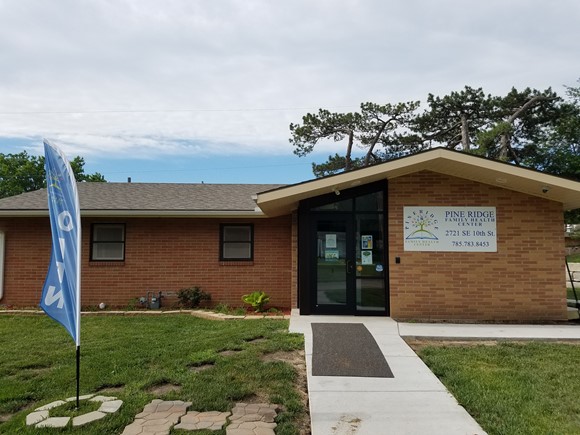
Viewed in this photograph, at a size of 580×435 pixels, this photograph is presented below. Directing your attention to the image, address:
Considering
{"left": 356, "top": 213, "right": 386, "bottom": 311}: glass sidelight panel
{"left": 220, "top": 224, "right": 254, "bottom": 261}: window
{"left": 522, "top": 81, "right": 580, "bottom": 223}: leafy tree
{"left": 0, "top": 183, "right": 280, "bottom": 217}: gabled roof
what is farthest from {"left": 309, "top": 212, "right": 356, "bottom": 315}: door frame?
{"left": 522, "top": 81, "right": 580, "bottom": 223}: leafy tree

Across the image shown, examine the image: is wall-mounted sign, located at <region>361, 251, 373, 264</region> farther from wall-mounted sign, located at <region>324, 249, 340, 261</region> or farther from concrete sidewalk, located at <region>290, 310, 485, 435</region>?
concrete sidewalk, located at <region>290, 310, 485, 435</region>

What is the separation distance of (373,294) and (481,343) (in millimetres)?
2530

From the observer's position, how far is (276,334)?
7211 millimetres

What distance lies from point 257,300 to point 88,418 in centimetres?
621

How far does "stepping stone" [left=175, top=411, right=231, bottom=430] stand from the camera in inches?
146

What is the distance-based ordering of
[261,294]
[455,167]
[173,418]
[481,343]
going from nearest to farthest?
1. [173,418]
2. [481,343]
3. [455,167]
4. [261,294]

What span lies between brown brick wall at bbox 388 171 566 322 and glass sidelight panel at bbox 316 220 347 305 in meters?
1.00

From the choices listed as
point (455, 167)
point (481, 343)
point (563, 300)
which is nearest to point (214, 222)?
point (455, 167)

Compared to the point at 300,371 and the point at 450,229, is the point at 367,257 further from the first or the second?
the point at 300,371

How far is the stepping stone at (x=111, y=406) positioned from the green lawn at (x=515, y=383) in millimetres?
3380

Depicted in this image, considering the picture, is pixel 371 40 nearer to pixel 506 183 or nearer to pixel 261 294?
pixel 506 183

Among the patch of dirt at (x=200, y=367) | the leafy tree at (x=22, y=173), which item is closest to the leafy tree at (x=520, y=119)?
the patch of dirt at (x=200, y=367)

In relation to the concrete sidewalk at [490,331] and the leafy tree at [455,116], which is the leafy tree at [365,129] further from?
the concrete sidewalk at [490,331]

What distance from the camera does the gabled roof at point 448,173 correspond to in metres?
7.92
